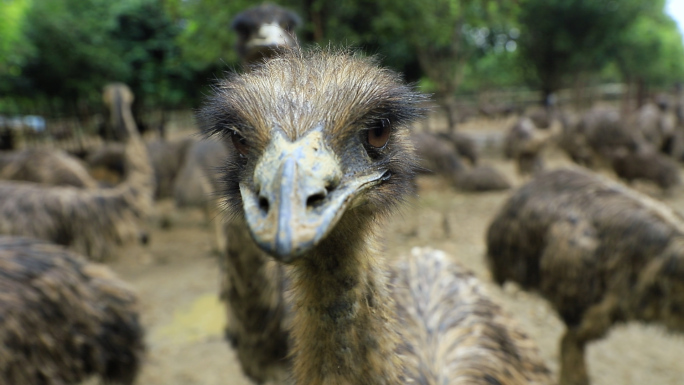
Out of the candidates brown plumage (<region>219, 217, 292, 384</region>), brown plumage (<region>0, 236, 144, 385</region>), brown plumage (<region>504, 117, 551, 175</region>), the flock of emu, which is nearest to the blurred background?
the flock of emu

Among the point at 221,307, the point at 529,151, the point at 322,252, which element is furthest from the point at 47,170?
the point at 529,151

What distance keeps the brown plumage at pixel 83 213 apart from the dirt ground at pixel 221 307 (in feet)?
2.71

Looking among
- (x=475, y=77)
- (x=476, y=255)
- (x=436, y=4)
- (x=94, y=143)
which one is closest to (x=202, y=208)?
(x=476, y=255)

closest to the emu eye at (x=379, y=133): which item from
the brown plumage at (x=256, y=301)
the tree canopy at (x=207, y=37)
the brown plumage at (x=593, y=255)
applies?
the brown plumage at (x=256, y=301)

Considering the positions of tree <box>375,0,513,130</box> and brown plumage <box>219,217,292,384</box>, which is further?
tree <box>375,0,513,130</box>

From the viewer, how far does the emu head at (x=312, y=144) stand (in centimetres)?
83

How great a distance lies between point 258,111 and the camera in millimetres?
1029

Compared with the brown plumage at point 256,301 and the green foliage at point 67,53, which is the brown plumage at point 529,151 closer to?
the brown plumage at point 256,301

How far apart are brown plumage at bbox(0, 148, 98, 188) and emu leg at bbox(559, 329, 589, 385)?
16.3ft

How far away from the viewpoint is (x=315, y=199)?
2.83 feet

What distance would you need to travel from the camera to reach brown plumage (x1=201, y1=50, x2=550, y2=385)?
85 cm

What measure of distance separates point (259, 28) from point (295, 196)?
2.38 meters

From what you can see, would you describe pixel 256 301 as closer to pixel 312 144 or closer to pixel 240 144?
pixel 240 144

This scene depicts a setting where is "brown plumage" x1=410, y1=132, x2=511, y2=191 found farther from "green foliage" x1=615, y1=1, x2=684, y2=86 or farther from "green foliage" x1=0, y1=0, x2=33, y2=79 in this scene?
"green foliage" x1=615, y1=1, x2=684, y2=86
